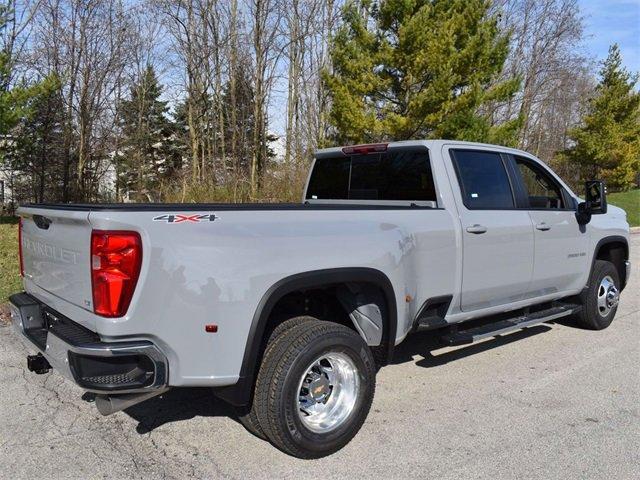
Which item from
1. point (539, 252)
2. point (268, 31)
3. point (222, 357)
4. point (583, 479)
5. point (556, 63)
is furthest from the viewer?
point (556, 63)

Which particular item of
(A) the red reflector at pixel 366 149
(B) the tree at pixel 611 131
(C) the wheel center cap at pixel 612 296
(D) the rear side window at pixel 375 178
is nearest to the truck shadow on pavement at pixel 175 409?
(D) the rear side window at pixel 375 178

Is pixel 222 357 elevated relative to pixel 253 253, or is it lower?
lower

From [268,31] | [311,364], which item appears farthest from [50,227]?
[268,31]

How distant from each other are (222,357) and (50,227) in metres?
1.34

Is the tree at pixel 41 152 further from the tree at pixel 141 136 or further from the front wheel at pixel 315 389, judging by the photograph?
the front wheel at pixel 315 389

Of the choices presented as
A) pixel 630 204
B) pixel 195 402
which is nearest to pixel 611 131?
pixel 630 204

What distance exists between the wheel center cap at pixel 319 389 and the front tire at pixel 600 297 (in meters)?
3.80

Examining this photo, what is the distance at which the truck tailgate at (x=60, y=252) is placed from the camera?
294 centimetres

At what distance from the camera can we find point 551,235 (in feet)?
17.4

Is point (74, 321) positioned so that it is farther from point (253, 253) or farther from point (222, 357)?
point (253, 253)

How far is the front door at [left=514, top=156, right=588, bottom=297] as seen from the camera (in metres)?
5.20

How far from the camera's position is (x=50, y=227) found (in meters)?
3.35

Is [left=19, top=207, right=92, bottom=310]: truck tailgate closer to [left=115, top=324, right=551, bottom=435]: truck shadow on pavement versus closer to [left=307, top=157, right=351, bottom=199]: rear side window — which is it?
[left=115, top=324, right=551, bottom=435]: truck shadow on pavement

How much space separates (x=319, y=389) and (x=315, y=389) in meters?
0.03
